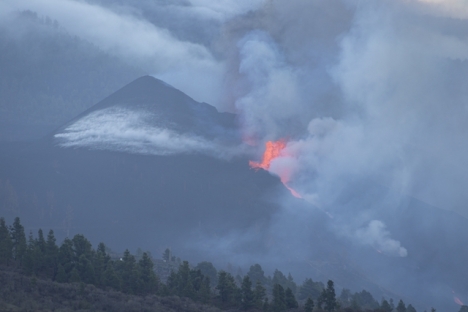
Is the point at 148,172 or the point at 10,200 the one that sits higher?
the point at 148,172

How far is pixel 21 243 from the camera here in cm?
5969

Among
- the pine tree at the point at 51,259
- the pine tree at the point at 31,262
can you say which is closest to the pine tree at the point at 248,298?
the pine tree at the point at 51,259

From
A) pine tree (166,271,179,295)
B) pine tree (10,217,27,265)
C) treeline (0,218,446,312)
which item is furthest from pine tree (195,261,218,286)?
pine tree (10,217,27,265)

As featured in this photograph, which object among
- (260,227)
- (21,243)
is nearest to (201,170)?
(260,227)

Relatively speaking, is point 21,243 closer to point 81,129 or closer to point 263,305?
point 263,305

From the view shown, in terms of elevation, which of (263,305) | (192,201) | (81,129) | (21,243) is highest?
(81,129)

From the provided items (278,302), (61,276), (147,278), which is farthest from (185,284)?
(61,276)

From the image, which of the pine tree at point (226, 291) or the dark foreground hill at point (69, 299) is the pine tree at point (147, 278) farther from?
the pine tree at point (226, 291)

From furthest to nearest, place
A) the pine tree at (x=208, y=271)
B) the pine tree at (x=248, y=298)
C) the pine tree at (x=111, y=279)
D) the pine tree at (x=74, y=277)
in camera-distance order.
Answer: the pine tree at (x=208, y=271) → the pine tree at (x=111, y=279) → the pine tree at (x=248, y=298) → the pine tree at (x=74, y=277)

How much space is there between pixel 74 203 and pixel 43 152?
89.8 feet

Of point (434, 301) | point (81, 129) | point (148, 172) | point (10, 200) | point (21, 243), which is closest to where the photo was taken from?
point (21, 243)

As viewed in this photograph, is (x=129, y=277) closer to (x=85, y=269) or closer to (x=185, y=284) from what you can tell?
(x=85, y=269)

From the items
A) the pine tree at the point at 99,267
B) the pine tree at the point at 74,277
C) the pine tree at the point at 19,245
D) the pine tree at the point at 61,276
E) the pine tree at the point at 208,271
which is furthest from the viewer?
the pine tree at the point at 208,271

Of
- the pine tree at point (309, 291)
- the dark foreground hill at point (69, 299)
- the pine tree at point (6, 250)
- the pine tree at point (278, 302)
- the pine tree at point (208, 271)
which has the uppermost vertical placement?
the pine tree at point (208, 271)
